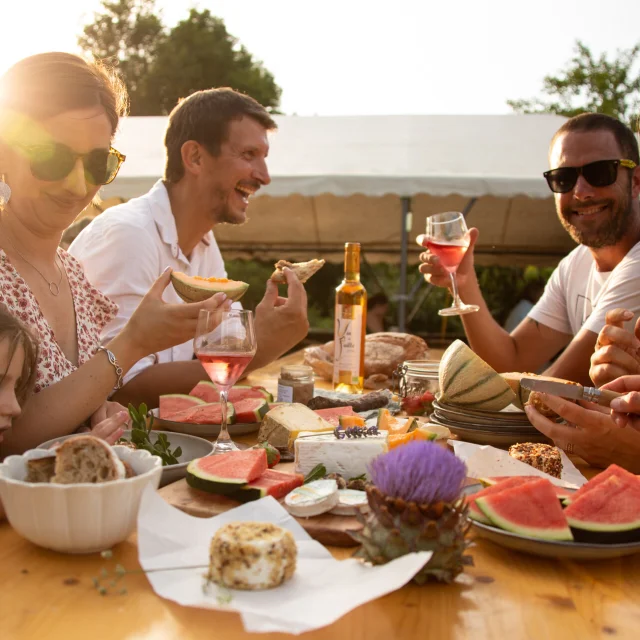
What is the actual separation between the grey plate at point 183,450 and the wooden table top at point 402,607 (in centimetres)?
39

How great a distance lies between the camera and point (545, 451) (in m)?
1.90

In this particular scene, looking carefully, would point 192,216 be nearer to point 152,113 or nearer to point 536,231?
point 536,231

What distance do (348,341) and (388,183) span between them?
19.2ft

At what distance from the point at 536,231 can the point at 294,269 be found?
8.42 m

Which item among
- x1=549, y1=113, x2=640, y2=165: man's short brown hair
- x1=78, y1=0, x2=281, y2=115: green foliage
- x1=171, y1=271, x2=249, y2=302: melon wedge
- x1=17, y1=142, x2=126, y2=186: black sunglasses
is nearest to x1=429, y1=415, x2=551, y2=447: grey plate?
x1=171, y1=271, x2=249, y2=302: melon wedge

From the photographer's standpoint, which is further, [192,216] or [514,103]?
[514,103]

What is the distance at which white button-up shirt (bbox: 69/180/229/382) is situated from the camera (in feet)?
11.7

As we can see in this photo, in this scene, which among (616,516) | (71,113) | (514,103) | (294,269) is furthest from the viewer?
(514,103)

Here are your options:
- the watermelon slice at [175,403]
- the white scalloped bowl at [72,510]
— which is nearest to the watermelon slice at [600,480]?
the white scalloped bowl at [72,510]

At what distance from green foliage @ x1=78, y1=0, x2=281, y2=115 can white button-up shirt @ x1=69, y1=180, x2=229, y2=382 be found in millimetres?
31978

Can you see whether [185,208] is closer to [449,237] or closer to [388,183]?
[449,237]

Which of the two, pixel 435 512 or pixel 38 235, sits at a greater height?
pixel 38 235

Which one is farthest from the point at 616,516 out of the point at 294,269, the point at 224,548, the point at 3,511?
the point at 294,269

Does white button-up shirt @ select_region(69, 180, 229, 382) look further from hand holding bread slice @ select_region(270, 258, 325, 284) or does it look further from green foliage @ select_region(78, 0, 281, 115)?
green foliage @ select_region(78, 0, 281, 115)
